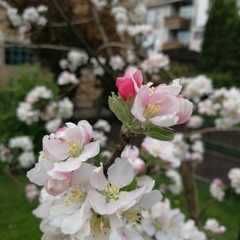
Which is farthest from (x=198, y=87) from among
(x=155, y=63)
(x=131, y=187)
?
(x=131, y=187)

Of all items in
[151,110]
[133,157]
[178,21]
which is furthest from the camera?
[178,21]

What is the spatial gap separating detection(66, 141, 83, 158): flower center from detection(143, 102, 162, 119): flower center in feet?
0.37

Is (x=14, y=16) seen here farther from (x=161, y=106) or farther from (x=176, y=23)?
(x=176, y=23)

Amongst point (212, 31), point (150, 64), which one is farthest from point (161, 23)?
point (150, 64)

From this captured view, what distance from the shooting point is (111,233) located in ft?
1.71

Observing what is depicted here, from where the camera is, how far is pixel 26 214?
3.85 metres

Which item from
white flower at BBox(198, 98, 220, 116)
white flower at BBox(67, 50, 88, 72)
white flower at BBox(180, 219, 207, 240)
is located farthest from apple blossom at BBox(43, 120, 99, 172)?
white flower at BBox(67, 50, 88, 72)

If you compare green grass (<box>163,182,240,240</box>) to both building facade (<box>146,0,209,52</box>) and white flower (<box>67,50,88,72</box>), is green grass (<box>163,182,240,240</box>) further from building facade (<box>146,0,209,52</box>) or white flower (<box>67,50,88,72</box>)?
building facade (<box>146,0,209,52</box>)

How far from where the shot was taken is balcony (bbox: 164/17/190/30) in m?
A: 23.3

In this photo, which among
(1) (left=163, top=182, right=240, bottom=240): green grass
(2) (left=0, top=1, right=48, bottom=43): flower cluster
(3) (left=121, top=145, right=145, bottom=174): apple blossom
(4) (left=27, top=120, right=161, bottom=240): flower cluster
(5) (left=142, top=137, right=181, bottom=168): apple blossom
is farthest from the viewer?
(1) (left=163, top=182, right=240, bottom=240): green grass

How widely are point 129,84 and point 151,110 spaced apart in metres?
0.05

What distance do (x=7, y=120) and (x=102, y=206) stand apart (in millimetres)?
3891

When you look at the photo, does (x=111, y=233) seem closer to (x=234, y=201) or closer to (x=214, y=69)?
(x=234, y=201)

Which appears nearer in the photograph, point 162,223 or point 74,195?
point 74,195
